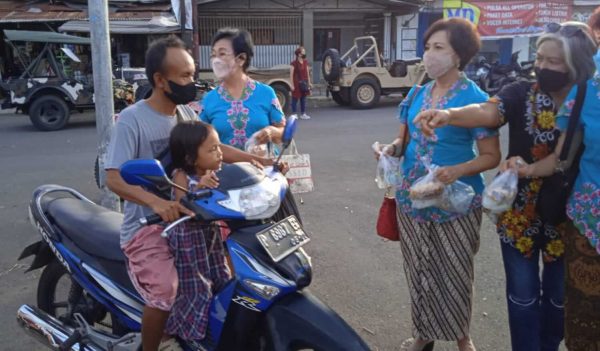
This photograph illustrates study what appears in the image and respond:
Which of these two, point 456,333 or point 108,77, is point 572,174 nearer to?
point 456,333

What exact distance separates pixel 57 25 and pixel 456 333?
15.5m

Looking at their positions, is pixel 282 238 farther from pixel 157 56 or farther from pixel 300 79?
pixel 300 79

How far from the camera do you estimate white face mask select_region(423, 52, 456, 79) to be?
8.48 ft

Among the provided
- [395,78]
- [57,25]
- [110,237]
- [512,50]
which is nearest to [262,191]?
[110,237]

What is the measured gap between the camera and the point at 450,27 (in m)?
2.58

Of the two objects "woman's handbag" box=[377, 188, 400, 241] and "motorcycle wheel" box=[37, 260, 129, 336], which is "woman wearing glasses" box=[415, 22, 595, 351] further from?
"motorcycle wheel" box=[37, 260, 129, 336]

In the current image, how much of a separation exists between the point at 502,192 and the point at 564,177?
270 millimetres

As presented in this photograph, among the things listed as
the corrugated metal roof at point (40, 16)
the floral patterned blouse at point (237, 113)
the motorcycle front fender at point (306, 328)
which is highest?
the corrugated metal roof at point (40, 16)

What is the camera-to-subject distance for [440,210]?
2.71 meters

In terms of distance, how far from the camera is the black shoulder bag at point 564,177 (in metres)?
2.19

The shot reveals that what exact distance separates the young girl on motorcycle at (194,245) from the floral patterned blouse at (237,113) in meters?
1.03

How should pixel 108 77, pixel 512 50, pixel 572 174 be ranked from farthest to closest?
1. pixel 512 50
2. pixel 108 77
3. pixel 572 174

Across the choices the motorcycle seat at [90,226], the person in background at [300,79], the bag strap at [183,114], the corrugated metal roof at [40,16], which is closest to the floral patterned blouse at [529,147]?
the bag strap at [183,114]

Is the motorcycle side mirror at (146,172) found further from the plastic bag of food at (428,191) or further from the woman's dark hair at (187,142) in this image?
the plastic bag of food at (428,191)
